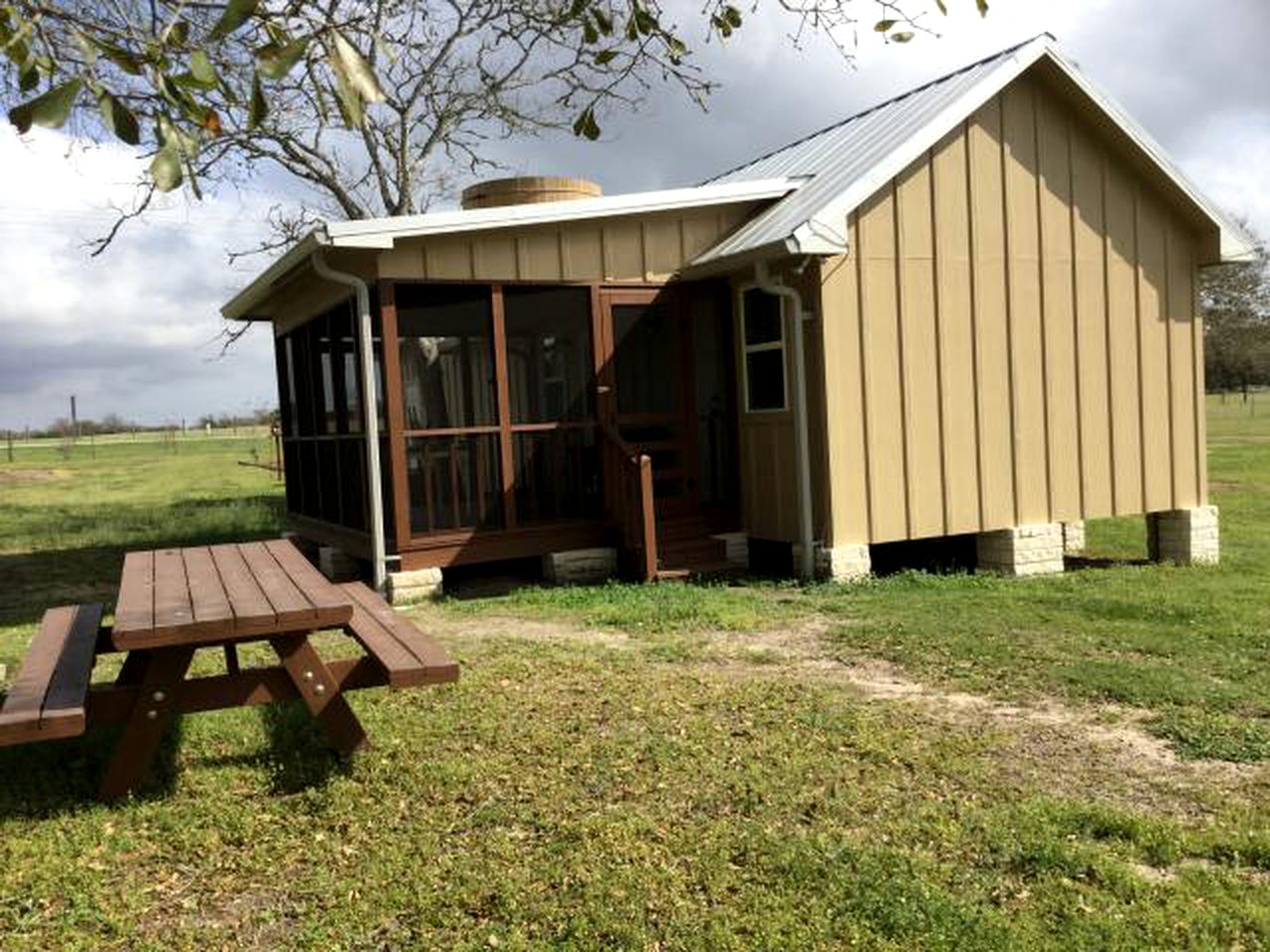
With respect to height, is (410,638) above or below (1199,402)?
below

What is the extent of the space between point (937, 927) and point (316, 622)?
2.27 metres

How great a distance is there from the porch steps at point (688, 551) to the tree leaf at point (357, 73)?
7.41 m

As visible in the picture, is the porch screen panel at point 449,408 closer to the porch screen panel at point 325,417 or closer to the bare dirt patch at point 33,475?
the porch screen panel at point 325,417

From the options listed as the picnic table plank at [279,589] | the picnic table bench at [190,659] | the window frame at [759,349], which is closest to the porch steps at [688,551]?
the window frame at [759,349]

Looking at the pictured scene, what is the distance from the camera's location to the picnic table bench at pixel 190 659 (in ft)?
12.6

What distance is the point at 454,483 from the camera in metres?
9.33

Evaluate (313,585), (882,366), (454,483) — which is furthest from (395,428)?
(313,585)

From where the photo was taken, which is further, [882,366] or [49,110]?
[882,366]

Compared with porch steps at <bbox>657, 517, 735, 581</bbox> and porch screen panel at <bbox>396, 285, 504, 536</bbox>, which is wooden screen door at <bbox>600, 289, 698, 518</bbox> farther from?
porch screen panel at <bbox>396, 285, 504, 536</bbox>

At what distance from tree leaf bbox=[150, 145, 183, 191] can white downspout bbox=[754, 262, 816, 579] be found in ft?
23.5

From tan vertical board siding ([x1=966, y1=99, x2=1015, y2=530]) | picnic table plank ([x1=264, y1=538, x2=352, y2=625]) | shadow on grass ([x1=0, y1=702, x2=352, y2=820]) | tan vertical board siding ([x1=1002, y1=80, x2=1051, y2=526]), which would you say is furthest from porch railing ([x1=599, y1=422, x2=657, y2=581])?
shadow on grass ([x1=0, y1=702, x2=352, y2=820])

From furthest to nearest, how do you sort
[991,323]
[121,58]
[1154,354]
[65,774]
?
[1154,354] < [991,323] < [65,774] < [121,58]

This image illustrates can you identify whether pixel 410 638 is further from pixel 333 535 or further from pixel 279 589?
pixel 333 535

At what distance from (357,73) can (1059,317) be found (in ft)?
29.5
